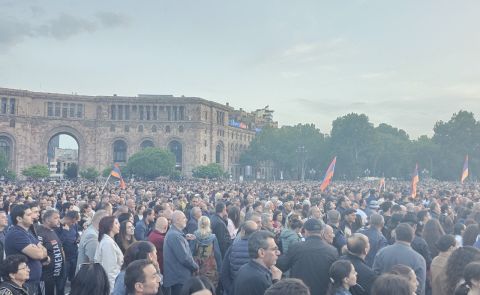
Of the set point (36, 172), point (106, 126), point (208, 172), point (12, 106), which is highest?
point (12, 106)

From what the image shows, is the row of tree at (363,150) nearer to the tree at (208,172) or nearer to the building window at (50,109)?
the tree at (208,172)

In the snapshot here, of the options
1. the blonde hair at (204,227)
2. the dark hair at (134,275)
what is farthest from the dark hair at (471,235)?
the dark hair at (134,275)

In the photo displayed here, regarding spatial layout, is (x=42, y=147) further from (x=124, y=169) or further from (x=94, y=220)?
(x=94, y=220)

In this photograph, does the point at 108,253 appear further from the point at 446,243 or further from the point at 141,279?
the point at 446,243

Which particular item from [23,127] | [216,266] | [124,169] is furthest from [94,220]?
[23,127]

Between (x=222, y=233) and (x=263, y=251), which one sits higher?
(x=263, y=251)

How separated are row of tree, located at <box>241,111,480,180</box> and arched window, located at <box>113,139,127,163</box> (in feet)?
78.9

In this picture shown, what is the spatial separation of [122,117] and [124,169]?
543 inches

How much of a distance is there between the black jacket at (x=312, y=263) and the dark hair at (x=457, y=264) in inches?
51.7

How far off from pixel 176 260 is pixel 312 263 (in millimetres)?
2136

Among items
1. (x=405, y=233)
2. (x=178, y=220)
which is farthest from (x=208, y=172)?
(x=405, y=233)

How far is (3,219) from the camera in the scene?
24.5 ft

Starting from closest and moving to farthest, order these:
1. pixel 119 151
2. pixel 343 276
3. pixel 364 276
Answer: pixel 343 276 < pixel 364 276 < pixel 119 151

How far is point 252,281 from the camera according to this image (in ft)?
16.1
